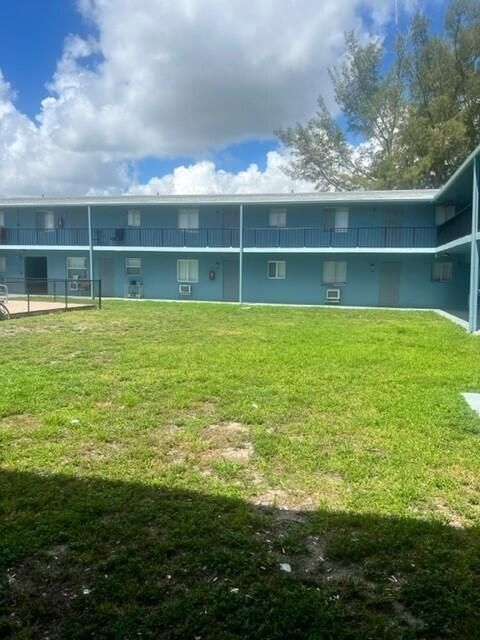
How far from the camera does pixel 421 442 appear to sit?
485 centimetres

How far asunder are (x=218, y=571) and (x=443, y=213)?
72.1 ft

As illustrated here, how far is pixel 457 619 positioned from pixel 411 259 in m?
21.5

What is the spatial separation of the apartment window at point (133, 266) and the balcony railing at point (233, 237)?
32.5 inches

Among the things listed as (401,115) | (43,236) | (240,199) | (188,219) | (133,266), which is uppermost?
(401,115)

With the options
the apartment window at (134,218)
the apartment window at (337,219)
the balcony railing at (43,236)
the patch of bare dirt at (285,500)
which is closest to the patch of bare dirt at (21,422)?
the patch of bare dirt at (285,500)

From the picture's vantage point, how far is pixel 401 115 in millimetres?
32156

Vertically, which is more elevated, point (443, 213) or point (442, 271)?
point (443, 213)

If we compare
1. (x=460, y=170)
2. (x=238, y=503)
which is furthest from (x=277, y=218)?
(x=238, y=503)

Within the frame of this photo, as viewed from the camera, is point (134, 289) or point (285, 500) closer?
point (285, 500)

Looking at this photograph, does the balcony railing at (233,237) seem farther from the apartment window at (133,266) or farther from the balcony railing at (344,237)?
the apartment window at (133,266)

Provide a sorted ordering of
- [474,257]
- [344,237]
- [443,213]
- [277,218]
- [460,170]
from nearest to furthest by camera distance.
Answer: [474,257] < [460,170] < [443,213] < [344,237] < [277,218]

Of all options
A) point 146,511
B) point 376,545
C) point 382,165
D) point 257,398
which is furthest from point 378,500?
point 382,165

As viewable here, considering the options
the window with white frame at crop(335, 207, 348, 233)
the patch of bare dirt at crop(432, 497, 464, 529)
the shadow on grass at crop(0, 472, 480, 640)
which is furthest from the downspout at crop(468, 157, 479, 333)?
the shadow on grass at crop(0, 472, 480, 640)

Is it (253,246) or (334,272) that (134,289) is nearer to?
(253,246)
